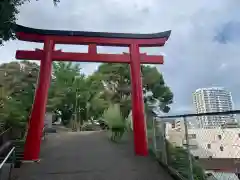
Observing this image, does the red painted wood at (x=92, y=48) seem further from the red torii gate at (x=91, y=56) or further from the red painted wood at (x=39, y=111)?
the red painted wood at (x=39, y=111)

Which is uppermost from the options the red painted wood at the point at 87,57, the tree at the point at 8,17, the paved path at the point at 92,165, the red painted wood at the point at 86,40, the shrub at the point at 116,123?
the red painted wood at the point at 86,40

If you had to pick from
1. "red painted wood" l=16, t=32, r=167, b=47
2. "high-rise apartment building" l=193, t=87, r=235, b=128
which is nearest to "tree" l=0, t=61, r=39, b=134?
"red painted wood" l=16, t=32, r=167, b=47

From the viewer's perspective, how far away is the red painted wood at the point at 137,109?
765 centimetres

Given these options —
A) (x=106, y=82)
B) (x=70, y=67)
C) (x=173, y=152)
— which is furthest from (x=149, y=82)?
(x=173, y=152)

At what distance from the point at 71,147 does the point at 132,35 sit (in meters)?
4.73

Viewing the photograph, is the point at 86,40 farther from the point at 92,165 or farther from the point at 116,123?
the point at 92,165

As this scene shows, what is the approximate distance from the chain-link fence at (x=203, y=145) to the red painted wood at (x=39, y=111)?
3852mm

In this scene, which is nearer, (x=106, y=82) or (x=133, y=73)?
(x=133, y=73)

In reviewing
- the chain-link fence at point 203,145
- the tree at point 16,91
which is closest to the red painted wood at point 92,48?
the chain-link fence at point 203,145

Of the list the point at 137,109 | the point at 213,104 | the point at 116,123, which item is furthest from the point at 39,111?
the point at 213,104

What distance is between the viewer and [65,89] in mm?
18969

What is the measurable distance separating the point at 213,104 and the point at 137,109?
440cm

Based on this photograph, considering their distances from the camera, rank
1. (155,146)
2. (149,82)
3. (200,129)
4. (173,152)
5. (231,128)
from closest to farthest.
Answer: (231,128)
(200,129)
(173,152)
(155,146)
(149,82)

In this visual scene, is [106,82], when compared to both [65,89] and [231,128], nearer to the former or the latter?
[65,89]
